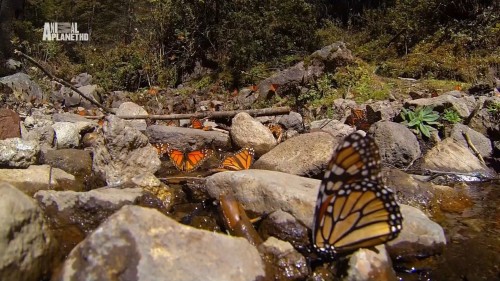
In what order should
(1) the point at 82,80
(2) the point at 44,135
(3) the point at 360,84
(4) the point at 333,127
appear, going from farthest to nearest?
(1) the point at 82,80
(3) the point at 360,84
(4) the point at 333,127
(2) the point at 44,135

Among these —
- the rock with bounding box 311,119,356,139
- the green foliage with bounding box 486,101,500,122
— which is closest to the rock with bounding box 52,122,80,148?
the rock with bounding box 311,119,356,139

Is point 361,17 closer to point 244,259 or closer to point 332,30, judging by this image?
point 332,30

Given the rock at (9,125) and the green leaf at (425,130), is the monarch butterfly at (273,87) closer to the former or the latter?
the green leaf at (425,130)

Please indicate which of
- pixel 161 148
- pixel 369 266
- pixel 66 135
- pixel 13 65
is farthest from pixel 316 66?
pixel 13 65

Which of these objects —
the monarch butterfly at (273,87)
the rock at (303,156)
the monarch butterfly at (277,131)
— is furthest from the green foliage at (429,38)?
the rock at (303,156)

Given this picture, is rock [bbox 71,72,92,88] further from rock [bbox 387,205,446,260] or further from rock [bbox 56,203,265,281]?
rock [bbox 387,205,446,260]

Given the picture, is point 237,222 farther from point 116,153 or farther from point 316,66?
point 316,66

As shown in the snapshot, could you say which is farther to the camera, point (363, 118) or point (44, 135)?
point (363, 118)
